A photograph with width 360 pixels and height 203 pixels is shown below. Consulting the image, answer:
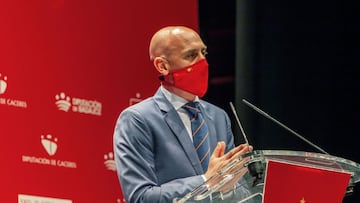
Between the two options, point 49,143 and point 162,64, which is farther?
point 49,143

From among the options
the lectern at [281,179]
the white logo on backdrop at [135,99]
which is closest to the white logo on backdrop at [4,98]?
the white logo on backdrop at [135,99]

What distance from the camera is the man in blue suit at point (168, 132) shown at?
8.39 feet

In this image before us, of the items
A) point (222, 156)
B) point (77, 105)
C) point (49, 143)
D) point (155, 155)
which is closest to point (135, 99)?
point (77, 105)

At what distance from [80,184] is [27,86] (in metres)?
0.52

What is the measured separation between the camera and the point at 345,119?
4.25 m

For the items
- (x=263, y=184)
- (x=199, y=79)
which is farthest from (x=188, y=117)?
(x=263, y=184)

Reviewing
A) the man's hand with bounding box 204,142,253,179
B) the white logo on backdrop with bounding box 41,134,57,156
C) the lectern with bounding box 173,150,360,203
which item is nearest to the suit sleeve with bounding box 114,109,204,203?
the man's hand with bounding box 204,142,253,179

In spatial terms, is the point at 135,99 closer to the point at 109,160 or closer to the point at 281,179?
the point at 109,160

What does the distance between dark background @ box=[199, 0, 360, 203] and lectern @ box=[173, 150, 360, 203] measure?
2.00 meters

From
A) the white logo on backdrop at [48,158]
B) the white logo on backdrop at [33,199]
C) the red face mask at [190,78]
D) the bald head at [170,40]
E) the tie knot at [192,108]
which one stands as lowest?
the white logo on backdrop at [33,199]

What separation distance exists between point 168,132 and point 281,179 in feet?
2.15

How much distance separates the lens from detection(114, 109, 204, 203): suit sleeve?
251 centimetres

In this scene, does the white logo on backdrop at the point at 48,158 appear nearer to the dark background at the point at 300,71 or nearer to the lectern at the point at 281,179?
the dark background at the point at 300,71

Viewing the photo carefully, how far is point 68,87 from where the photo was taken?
3.53 m
